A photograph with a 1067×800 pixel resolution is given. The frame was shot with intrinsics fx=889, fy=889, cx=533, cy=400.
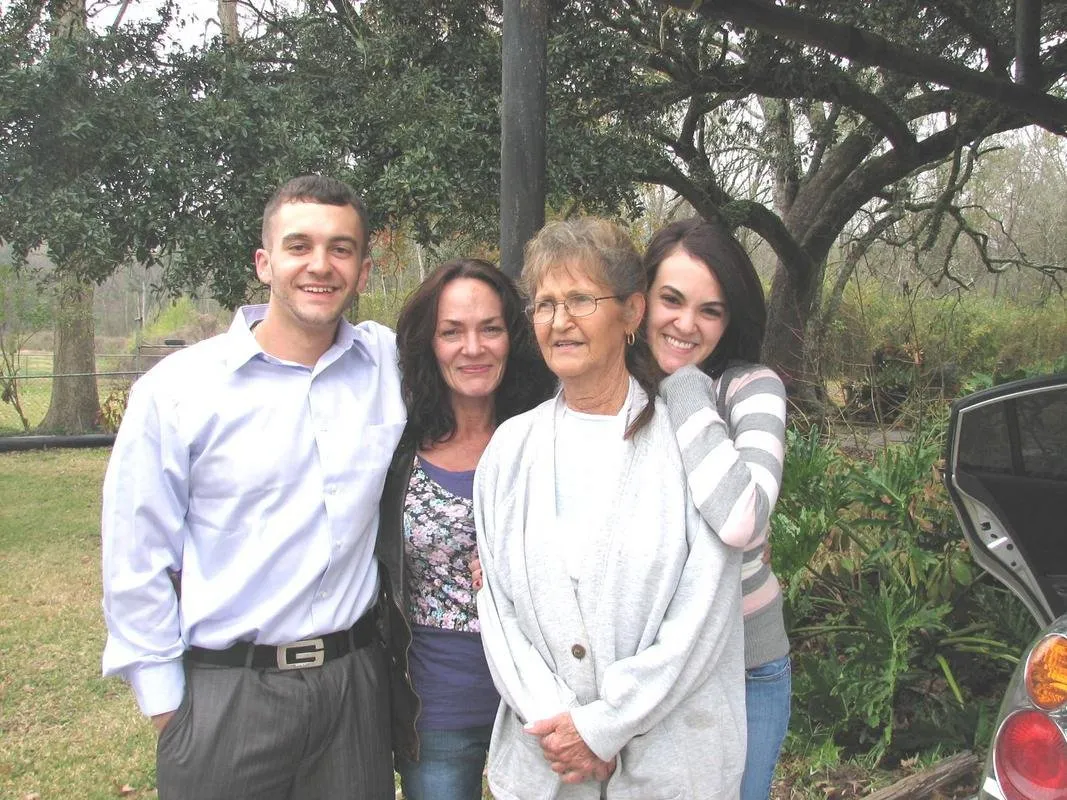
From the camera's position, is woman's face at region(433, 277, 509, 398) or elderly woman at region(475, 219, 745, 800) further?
woman's face at region(433, 277, 509, 398)

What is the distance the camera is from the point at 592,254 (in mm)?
1929

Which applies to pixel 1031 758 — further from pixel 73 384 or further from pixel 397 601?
pixel 73 384

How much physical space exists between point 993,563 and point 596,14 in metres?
6.08

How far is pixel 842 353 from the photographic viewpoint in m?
10.7

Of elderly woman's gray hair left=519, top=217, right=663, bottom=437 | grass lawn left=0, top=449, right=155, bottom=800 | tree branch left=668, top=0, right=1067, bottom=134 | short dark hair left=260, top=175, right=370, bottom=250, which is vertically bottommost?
grass lawn left=0, top=449, right=155, bottom=800

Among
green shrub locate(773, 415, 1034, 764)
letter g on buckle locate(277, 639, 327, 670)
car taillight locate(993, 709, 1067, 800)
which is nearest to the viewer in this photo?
car taillight locate(993, 709, 1067, 800)

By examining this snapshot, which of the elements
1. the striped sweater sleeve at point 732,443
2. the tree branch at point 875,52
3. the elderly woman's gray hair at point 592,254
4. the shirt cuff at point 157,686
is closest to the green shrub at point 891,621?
the striped sweater sleeve at point 732,443

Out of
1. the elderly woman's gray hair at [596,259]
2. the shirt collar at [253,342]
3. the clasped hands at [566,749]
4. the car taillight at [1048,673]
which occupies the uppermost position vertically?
the elderly woman's gray hair at [596,259]

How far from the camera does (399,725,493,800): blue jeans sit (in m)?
2.24

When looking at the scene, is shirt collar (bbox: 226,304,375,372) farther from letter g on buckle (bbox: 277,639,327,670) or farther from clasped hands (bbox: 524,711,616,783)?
clasped hands (bbox: 524,711,616,783)

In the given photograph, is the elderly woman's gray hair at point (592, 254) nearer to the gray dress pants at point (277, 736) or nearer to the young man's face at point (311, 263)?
the young man's face at point (311, 263)

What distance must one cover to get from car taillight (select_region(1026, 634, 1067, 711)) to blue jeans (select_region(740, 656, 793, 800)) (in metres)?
0.52

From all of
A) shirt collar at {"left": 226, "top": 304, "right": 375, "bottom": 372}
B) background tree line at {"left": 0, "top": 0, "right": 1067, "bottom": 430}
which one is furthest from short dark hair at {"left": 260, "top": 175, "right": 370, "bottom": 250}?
background tree line at {"left": 0, "top": 0, "right": 1067, "bottom": 430}

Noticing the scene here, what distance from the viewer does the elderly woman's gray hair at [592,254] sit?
1931 millimetres
